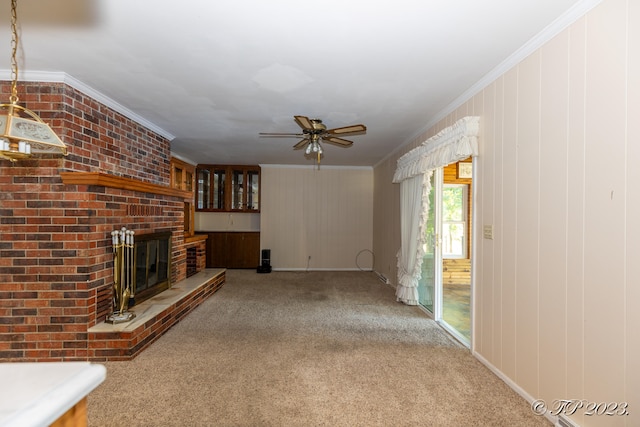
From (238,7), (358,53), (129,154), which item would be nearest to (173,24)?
(238,7)

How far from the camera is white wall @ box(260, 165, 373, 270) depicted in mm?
7004

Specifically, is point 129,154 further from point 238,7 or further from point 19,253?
point 238,7

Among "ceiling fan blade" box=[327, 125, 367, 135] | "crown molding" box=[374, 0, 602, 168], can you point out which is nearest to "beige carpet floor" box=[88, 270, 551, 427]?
"ceiling fan blade" box=[327, 125, 367, 135]

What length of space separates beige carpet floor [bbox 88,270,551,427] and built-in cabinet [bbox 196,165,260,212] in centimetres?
353

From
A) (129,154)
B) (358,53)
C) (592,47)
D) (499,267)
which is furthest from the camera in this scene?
(129,154)

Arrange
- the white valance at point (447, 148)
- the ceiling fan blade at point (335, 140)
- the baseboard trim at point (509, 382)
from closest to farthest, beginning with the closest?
the baseboard trim at point (509, 382) → the white valance at point (447, 148) → the ceiling fan blade at point (335, 140)

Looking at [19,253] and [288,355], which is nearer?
[19,253]

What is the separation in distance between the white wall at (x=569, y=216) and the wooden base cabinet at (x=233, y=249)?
5.35 m

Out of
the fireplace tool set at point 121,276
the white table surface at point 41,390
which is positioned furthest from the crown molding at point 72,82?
the white table surface at point 41,390

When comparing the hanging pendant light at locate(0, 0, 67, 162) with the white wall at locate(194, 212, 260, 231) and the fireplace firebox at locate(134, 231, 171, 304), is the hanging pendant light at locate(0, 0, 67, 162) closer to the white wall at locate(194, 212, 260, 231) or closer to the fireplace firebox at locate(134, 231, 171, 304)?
the fireplace firebox at locate(134, 231, 171, 304)

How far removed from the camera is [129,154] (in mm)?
3457

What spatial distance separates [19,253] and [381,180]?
17.9ft

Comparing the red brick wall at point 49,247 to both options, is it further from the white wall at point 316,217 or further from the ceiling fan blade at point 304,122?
the white wall at point 316,217

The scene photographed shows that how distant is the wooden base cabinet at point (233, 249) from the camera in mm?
6941
